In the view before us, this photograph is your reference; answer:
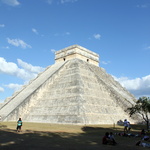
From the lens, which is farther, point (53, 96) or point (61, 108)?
point (53, 96)

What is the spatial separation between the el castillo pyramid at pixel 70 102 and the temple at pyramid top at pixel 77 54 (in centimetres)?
346

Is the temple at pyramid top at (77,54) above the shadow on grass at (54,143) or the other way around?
above

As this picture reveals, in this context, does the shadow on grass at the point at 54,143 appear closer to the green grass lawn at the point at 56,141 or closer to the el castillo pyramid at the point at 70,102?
the green grass lawn at the point at 56,141

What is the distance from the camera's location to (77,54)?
3625 cm

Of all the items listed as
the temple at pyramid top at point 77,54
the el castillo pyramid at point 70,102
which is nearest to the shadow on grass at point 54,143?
the el castillo pyramid at point 70,102

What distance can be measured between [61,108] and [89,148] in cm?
1459

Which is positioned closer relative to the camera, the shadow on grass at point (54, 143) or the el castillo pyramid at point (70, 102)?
the shadow on grass at point (54, 143)

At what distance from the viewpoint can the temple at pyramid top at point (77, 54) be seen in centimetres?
3647

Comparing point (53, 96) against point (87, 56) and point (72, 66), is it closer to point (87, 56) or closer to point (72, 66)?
point (72, 66)

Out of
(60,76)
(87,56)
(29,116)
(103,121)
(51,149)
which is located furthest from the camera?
(87,56)


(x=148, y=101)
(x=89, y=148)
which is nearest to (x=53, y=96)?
(x=148, y=101)

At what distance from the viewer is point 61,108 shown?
2391 cm

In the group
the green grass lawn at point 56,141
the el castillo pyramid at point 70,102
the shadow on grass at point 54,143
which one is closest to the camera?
the shadow on grass at point 54,143

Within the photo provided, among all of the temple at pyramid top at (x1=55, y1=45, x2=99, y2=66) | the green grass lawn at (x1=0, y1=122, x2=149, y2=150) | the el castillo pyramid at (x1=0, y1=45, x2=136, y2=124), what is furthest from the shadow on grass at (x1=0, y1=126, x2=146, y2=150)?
the temple at pyramid top at (x1=55, y1=45, x2=99, y2=66)
